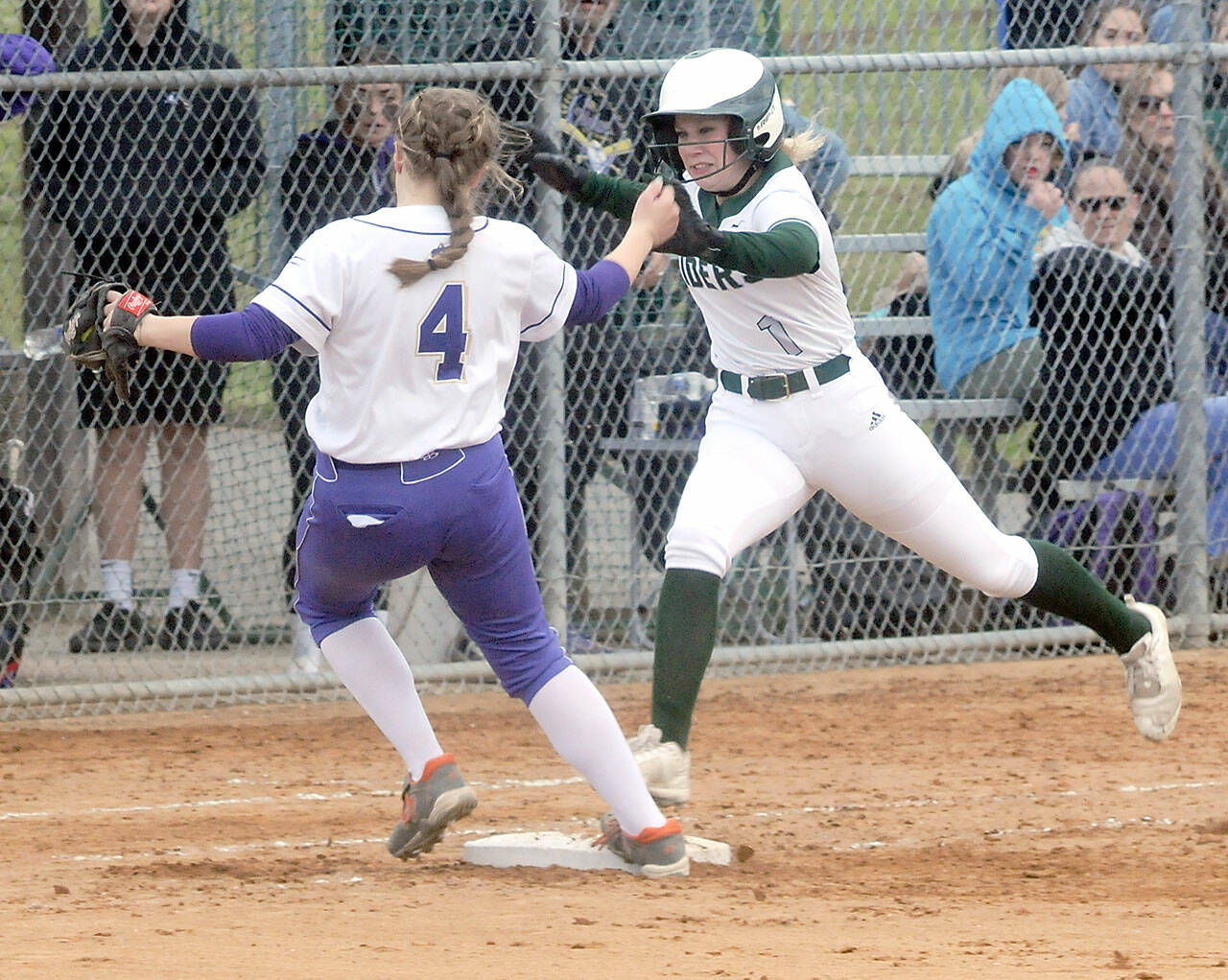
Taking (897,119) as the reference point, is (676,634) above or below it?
below

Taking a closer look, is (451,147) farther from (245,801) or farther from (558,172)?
(245,801)

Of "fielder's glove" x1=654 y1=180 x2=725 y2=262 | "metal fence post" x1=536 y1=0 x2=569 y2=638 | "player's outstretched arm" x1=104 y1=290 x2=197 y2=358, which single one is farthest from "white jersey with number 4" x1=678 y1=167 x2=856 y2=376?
"metal fence post" x1=536 y1=0 x2=569 y2=638

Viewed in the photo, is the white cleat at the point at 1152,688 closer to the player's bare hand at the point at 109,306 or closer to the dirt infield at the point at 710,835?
A: the dirt infield at the point at 710,835

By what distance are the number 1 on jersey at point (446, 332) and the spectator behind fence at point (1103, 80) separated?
4366 mm

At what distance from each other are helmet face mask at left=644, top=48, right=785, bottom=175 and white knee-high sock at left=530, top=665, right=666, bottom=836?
1354 millimetres

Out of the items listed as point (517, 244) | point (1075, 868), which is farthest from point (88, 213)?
point (1075, 868)

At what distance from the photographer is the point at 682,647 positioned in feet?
14.4

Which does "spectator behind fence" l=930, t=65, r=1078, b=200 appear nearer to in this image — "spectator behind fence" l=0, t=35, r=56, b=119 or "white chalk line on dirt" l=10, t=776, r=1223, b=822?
"white chalk line on dirt" l=10, t=776, r=1223, b=822

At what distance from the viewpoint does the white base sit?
4230 mm

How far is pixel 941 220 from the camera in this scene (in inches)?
280

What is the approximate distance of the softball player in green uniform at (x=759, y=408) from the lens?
4.41 m

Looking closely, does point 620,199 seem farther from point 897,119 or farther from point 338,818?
point 897,119

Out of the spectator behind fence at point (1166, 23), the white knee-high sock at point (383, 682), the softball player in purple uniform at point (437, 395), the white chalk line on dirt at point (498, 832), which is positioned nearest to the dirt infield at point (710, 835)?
the white chalk line on dirt at point (498, 832)

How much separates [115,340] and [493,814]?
1.83 m
